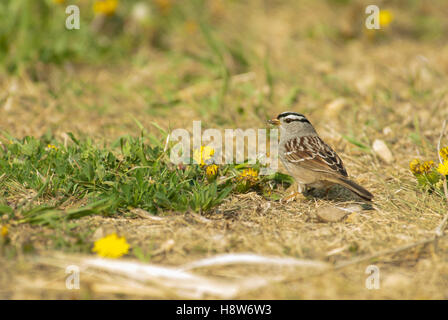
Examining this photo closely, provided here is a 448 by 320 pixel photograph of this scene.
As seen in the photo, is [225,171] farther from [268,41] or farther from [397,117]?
[268,41]

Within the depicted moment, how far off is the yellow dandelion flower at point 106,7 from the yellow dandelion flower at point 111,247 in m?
4.90

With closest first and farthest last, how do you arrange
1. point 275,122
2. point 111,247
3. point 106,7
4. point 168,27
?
1. point 111,247
2. point 275,122
3. point 106,7
4. point 168,27

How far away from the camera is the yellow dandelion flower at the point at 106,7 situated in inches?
292

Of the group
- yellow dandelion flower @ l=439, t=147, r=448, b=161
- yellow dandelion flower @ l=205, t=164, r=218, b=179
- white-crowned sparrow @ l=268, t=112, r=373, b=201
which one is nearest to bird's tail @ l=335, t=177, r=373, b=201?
white-crowned sparrow @ l=268, t=112, r=373, b=201

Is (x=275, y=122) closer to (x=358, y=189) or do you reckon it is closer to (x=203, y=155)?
(x=203, y=155)

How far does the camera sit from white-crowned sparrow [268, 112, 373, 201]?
14.8 ft

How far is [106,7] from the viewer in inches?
292

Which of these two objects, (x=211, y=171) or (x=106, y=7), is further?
(x=106, y=7)

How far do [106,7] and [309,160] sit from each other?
14.4 feet

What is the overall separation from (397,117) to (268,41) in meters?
2.86

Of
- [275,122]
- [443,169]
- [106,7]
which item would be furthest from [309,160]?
[106,7]

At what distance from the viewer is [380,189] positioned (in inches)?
185

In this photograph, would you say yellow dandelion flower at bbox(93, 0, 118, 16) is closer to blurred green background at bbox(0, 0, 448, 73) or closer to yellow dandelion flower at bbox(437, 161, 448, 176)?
blurred green background at bbox(0, 0, 448, 73)

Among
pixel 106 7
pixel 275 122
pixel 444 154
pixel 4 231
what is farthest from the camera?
Result: pixel 106 7
